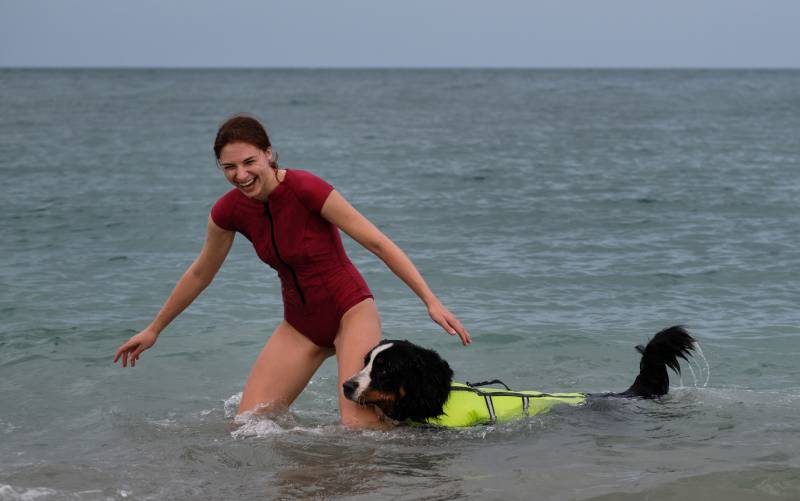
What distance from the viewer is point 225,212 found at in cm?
603

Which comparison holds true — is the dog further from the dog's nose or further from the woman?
the woman

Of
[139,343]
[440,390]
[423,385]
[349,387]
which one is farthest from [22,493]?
[440,390]

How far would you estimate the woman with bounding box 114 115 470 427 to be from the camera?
18.8ft

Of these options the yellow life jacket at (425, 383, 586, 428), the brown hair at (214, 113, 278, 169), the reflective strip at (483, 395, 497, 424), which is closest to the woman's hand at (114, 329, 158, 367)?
the brown hair at (214, 113, 278, 169)

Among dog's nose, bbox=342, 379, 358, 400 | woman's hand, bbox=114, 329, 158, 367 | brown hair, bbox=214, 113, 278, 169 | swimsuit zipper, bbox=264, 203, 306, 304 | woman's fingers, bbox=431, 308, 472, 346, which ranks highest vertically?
brown hair, bbox=214, 113, 278, 169

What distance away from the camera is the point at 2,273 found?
12555 mm

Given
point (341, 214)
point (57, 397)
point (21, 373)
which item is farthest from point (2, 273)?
point (341, 214)

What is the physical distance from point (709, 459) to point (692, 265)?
7.55 m

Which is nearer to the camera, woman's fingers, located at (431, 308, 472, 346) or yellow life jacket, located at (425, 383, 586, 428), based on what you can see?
woman's fingers, located at (431, 308, 472, 346)

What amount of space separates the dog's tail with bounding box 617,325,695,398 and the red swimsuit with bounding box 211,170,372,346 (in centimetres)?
180

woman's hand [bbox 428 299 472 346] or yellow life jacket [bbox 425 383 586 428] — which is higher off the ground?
woman's hand [bbox 428 299 472 346]

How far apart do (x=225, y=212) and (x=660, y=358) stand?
2.80m

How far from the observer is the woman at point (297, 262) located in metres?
5.73

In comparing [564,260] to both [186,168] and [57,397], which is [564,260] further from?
[186,168]
